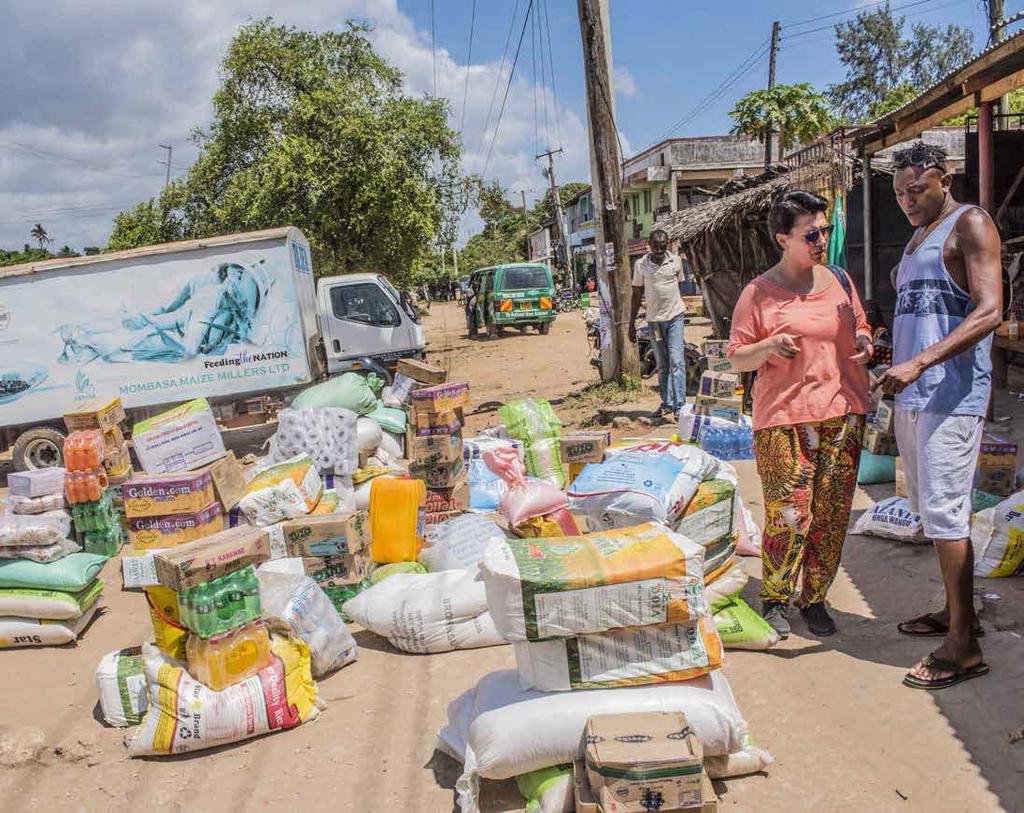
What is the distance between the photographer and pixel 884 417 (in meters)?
5.51

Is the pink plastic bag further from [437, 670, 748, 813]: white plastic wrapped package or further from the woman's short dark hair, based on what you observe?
the woman's short dark hair

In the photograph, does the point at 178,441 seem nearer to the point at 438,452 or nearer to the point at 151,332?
the point at 438,452

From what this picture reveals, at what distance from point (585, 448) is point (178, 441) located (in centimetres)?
393

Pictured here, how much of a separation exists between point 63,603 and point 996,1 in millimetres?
19094

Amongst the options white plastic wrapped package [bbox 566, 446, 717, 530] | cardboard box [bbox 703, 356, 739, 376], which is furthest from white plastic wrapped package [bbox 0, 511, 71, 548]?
cardboard box [bbox 703, 356, 739, 376]

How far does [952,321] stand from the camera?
2861 millimetres

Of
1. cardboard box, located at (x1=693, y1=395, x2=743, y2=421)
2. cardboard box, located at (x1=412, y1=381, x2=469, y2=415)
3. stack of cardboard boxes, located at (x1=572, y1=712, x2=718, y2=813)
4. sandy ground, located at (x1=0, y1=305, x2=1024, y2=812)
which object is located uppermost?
cardboard box, located at (x1=412, y1=381, x2=469, y2=415)

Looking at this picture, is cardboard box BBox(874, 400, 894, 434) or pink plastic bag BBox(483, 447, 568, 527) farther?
cardboard box BBox(874, 400, 894, 434)

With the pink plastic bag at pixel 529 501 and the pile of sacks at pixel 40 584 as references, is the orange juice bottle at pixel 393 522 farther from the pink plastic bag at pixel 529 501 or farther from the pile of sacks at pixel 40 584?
the pile of sacks at pixel 40 584

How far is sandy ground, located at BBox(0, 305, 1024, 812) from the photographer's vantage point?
A: 2.49 m

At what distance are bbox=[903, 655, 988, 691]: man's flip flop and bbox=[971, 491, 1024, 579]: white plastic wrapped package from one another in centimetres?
97

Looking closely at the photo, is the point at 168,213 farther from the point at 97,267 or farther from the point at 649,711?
the point at 649,711

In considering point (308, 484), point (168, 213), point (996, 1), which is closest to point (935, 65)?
point (996, 1)

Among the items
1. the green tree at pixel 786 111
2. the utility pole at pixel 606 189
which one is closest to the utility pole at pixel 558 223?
the green tree at pixel 786 111
